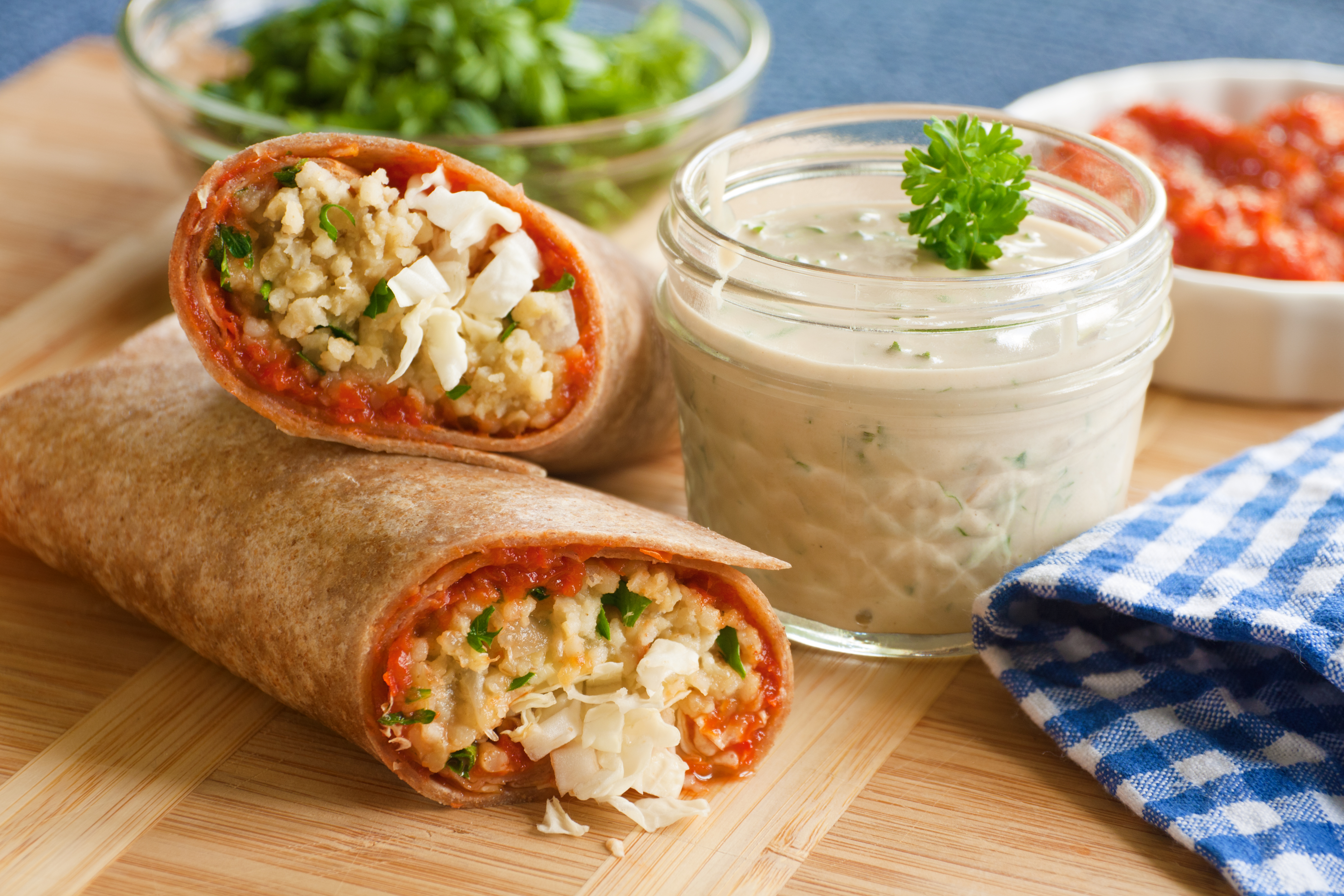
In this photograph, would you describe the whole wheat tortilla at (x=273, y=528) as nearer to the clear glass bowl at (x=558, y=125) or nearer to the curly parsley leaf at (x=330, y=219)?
the curly parsley leaf at (x=330, y=219)

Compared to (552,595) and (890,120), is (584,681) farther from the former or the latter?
(890,120)

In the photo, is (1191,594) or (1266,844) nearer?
(1266,844)

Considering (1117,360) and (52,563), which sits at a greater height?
(1117,360)

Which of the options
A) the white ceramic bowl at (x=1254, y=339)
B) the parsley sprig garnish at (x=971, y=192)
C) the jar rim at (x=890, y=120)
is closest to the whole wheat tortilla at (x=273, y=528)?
the jar rim at (x=890, y=120)

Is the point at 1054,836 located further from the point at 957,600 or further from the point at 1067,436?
the point at 1067,436

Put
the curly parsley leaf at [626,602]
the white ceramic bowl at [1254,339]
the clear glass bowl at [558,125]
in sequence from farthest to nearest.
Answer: the clear glass bowl at [558,125], the white ceramic bowl at [1254,339], the curly parsley leaf at [626,602]

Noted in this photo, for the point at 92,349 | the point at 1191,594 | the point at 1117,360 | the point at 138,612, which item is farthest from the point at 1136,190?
the point at 92,349

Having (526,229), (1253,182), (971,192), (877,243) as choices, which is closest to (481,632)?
(526,229)
